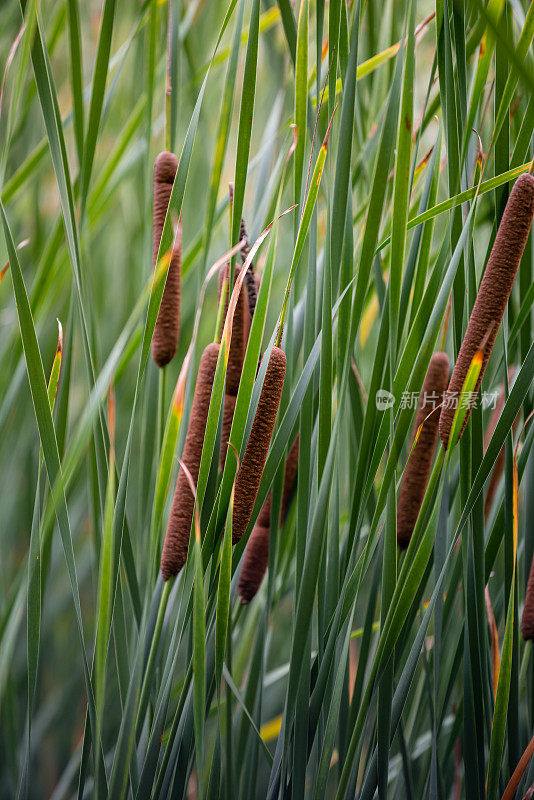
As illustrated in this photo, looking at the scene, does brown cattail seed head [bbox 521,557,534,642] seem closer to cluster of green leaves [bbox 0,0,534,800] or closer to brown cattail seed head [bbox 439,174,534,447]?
cluster of green leaves [bbox 0,0,534,800]

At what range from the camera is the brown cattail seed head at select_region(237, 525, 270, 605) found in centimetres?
56

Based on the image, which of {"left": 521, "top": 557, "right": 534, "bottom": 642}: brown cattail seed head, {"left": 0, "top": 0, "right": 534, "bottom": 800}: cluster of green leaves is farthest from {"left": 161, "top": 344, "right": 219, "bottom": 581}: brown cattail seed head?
{"left": 521, "top": 557, "right": 534, "bottom": 642}: brown cattail seed head

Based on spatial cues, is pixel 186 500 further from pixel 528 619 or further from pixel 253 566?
pixel 528 619

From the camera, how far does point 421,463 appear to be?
545 millimetres

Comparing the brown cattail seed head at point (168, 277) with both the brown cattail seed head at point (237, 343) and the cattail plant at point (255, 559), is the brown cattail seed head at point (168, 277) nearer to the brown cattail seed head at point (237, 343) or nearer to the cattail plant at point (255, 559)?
the brown cattail seed head at point (237, 343)

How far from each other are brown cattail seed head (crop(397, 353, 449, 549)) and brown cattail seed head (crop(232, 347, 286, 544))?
0.59ft

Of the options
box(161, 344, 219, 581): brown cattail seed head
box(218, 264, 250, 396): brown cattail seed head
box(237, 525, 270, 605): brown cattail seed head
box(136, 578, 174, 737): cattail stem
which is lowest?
box(136, 578, 174, 737): cattail stem

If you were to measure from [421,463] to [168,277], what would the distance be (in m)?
0.29

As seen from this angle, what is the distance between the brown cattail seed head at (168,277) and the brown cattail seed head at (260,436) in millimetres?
158

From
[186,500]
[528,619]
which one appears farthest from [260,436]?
[528,619]

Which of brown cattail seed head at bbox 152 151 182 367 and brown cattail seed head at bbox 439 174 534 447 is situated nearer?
brown cattail seed head at bbox 439 174 534 447

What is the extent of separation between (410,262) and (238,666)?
50 centimetres

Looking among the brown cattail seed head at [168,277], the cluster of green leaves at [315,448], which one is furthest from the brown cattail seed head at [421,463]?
the brown cattail seed head at [168,277]

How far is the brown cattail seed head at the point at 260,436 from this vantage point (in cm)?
41
